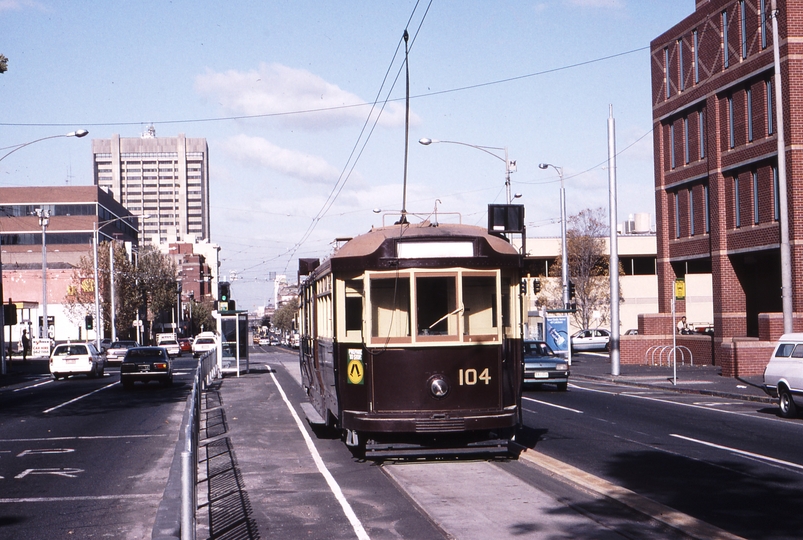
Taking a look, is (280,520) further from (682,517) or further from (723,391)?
(723,391)

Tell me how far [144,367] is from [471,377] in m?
22.3

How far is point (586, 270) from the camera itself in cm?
6500

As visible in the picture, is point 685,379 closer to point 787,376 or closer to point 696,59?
point 787,376

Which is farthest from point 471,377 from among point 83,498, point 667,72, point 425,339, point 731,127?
point 667,72

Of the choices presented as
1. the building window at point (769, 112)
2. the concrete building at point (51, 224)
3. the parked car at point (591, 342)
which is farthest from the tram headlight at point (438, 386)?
the concrete building at point (51, 224)

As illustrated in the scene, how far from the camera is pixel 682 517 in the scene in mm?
8992

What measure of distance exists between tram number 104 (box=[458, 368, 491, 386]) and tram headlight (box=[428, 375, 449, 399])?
0.75ft

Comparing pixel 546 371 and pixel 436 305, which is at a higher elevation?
pixel 436 305

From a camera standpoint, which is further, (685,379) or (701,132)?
(701,132)

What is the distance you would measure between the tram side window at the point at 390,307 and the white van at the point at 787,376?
10775 mm

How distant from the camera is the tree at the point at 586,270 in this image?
64.4 m

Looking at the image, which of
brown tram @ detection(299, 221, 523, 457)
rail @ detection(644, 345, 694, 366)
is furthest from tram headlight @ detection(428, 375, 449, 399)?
rail @ detection(644, 345, 694, 366)

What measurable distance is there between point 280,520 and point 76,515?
2.42m

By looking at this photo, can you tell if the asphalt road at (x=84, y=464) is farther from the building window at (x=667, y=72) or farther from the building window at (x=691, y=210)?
the building window at (x=667, y=72)
